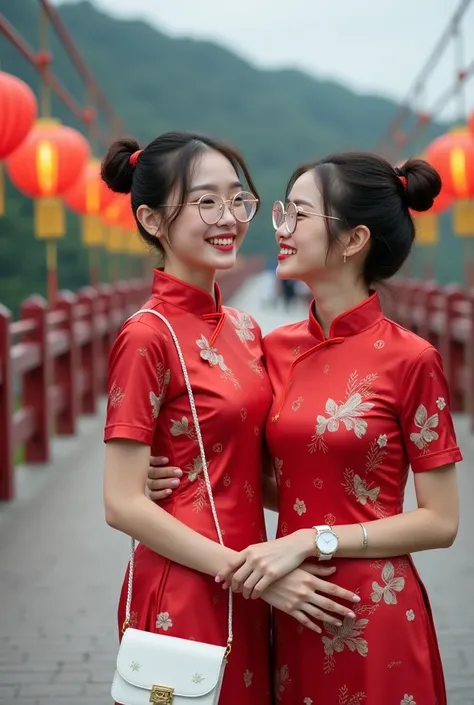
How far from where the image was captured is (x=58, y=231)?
9688 mm

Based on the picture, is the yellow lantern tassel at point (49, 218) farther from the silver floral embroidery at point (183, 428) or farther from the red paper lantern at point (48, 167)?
the silver floral embroidery at point (183, 428)

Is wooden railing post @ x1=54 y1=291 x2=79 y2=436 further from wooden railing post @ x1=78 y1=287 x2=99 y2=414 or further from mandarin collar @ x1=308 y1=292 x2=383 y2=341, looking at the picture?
mandarin collar @ x1=308 y1=292 x2=383 y2=341

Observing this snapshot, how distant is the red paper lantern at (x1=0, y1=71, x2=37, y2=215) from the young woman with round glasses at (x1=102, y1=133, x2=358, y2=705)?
4876 millimetres

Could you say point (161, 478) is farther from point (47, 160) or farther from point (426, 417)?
point (47, 160)

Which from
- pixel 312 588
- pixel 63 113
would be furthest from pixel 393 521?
pixel 63 113

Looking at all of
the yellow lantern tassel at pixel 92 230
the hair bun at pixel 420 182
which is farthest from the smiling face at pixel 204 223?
the yellow lantern tassel at pixel 92 230

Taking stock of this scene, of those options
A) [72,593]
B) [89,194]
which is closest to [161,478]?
[72,593]

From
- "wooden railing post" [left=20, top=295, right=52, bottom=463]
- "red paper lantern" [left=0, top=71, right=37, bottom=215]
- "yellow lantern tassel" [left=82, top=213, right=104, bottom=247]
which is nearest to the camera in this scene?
"red paper lantern" [left=0, top=71, right=37, bottom=215]

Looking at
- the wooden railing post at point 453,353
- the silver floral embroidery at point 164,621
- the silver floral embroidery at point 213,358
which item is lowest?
the wooden railing post at point 453,353

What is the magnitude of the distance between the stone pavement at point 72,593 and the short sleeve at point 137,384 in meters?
1.69

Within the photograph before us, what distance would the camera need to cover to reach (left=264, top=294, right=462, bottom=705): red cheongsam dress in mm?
1950

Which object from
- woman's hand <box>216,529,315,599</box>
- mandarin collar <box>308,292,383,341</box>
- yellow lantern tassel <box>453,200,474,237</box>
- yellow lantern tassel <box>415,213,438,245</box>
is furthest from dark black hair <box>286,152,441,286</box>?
yellow lantern tassel <box>415,213,438,245</box>

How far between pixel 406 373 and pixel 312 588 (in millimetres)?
445

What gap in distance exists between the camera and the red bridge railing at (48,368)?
242 inches
